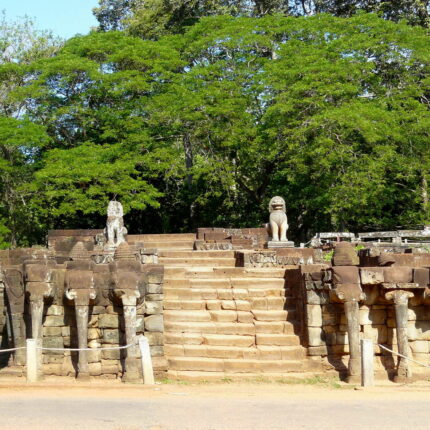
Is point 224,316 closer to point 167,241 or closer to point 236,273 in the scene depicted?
point 236,273

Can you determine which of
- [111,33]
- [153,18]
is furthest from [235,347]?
[153,18]

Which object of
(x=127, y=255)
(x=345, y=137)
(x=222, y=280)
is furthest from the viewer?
(x=345, y=137)

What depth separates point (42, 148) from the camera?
26719 millimetres

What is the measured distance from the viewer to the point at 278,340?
10977 millimetres

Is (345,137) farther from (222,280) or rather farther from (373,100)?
(222,280)

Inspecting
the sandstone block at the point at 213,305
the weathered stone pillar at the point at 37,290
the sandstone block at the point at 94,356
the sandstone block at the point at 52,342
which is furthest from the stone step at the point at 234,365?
the weathered stone pillar at the point at 37,290

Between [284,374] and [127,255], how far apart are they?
3.54m

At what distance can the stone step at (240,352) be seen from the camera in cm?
1064

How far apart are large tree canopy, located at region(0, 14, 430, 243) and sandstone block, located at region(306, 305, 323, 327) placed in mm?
11976

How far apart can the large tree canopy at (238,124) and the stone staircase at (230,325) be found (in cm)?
1032

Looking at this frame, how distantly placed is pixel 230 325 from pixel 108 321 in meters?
2.16

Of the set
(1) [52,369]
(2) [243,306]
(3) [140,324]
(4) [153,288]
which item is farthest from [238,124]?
(1) [52,369]

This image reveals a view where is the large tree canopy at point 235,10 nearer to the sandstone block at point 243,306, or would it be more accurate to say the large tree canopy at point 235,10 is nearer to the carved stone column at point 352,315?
the sandstone block at point 243,306

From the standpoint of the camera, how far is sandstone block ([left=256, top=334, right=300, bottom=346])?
10938 mm
